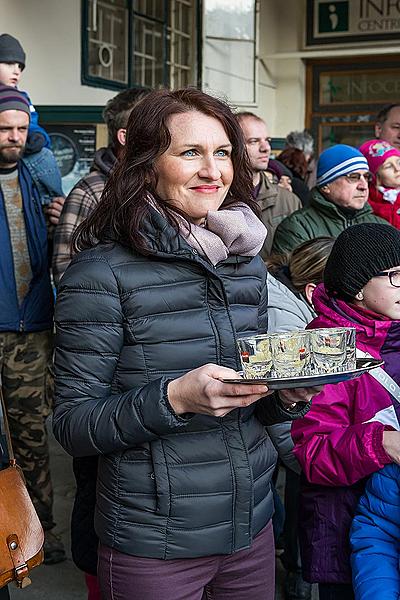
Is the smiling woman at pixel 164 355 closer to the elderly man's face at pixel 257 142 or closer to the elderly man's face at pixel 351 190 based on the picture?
the elderly man's face at pixel 351 190

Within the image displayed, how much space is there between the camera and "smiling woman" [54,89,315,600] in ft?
6.56

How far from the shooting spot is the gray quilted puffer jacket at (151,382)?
6.55 feet

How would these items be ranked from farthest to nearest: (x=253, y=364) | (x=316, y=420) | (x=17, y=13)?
(x=17, y=13), (x=316, y=420), (x=253, y=364)

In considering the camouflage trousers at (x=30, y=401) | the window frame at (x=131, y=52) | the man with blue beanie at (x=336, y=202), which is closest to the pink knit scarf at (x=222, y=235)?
the camouflage trousers at (x=30, y=401)

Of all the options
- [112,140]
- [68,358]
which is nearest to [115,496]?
[68,358]

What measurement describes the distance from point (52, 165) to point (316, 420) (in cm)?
225

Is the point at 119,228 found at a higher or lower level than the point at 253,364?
higher

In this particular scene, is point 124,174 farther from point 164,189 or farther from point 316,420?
point 316,420

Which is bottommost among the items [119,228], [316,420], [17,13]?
[316,420]

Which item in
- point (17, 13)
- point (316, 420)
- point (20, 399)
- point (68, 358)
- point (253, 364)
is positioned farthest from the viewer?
point (17, 13)

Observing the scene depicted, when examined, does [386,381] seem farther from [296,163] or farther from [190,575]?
[296,163]

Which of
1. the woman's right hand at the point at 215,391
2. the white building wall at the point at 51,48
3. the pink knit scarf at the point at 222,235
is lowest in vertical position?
the woman's right hand at the point at 215,391

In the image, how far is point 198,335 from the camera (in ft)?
6.75

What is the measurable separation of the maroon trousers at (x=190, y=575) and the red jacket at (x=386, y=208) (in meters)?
3.27
